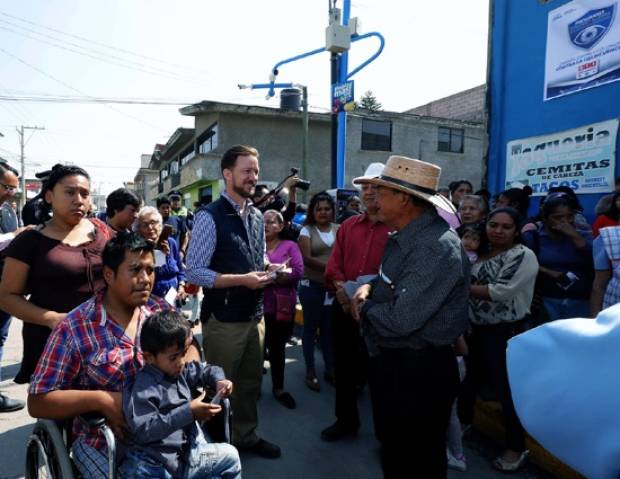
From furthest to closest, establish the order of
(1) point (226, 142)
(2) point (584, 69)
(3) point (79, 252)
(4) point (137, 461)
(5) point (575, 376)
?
(1) point (226, 142) → (2) point (584, 69) → (3) point (79, 252) → (4) point (137, 461) → (5) point (575, 376)

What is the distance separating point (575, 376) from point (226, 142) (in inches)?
801

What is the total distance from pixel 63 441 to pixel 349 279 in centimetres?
207

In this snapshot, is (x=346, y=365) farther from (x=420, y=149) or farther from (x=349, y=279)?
(x=420, y=149)

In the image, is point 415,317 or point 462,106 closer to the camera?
point 415,317

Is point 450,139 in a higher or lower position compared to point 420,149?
higher

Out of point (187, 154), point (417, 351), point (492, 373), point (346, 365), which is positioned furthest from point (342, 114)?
point (187, 154)

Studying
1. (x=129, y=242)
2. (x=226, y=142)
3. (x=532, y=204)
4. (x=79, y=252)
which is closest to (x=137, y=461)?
(x=129, y=242)

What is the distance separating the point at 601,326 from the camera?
0.96 meters

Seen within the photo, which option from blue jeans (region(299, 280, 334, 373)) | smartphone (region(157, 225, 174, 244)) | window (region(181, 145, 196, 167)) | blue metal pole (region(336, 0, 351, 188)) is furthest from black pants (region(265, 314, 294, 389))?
window (region(181, 145, 196, 167))

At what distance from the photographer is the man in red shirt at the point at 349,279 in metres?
3.32

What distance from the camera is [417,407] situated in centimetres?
221

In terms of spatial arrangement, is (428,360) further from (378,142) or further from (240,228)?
(378,142)

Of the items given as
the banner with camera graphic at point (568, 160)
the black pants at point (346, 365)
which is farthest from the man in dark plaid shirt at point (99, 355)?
the banner with camera graphic at point (568, 160)

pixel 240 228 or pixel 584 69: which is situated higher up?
pixel 584 69
